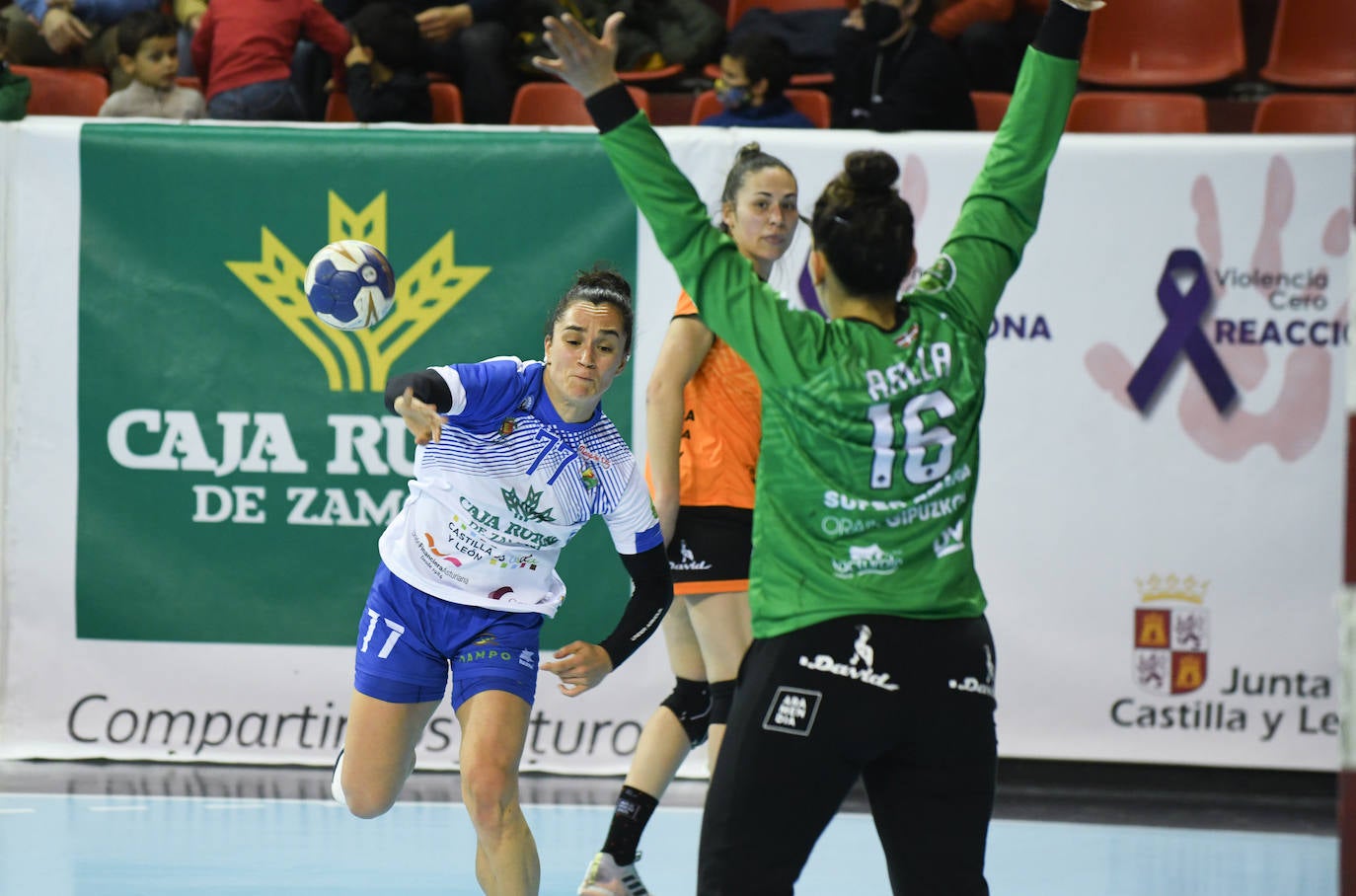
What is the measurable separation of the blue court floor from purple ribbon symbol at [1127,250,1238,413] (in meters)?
1.62

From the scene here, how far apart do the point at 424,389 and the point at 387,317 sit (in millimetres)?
2929

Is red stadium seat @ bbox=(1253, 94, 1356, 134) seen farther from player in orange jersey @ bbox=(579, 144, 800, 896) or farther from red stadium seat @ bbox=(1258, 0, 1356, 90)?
player in orange jersey @ bbox=(579, 144, 800, 896)

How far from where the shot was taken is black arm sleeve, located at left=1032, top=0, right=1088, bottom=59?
293 centimetres

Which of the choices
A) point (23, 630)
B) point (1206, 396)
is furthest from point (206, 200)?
point (1206, 396)

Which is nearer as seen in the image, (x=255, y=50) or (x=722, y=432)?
(x=722, y=432)

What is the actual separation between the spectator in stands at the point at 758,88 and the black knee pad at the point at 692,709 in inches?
124

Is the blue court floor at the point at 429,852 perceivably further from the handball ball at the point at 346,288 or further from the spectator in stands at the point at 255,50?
the spectator in stands at the point at 255,50

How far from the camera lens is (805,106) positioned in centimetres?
802

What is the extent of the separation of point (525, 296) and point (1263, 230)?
110 inches

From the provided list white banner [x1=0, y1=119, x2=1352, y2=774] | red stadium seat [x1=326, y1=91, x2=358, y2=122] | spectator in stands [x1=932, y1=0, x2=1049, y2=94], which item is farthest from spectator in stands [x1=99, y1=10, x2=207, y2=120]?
spectator in stands [x1=932, y1=0, x2=1049, y2=94]

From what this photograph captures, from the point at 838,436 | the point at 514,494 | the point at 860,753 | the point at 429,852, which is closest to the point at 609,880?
the point at 429,852

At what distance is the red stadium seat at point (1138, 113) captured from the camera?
25.1 feet

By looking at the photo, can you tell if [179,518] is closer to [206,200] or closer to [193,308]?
[193,308]

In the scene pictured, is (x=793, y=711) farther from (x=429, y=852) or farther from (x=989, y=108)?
(x=989, y=108)
